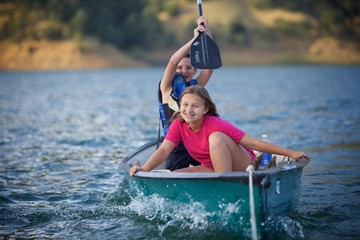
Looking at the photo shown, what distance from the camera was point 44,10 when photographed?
2958 inches

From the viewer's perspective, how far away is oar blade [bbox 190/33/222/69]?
7031mm

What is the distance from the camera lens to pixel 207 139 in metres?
5.98

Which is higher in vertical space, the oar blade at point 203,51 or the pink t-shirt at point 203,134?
the oar blade at point 203,51

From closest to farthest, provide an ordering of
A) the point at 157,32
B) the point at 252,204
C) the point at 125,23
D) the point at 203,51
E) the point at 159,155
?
the point at 252,204 → the point at 159,155 → the point at 203,51 → the point at 125,23 → the point at 157,32

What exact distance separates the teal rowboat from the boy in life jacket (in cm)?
84

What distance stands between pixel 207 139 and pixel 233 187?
72 centimetres

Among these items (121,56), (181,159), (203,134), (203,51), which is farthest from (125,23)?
(203,134)

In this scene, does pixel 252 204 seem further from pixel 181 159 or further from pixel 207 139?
pixel 181 159

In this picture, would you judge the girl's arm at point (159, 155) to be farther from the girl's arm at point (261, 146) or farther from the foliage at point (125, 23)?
the foliage at point (125, 23)

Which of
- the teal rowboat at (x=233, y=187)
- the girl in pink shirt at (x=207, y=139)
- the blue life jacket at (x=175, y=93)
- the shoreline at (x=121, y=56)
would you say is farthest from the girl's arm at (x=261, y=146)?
the shoreline at (x=121, y=56)

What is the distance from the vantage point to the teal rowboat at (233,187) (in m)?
5.35

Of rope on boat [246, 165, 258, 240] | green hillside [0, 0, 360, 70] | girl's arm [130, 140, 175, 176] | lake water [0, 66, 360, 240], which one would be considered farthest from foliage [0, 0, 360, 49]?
rope on boat [246, 165, 258, 240]

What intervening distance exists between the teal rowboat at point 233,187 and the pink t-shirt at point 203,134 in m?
0.52

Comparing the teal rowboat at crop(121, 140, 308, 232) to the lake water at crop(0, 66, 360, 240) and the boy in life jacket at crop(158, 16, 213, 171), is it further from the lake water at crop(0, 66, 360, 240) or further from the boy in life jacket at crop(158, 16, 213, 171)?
the boy in life jacket at crop(158, 16, 213, 171)
